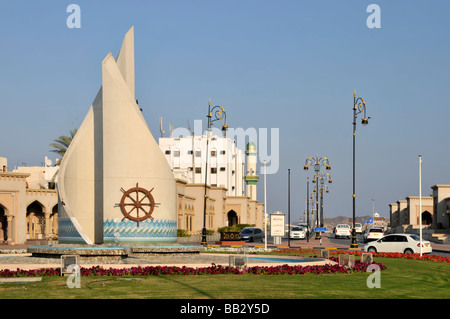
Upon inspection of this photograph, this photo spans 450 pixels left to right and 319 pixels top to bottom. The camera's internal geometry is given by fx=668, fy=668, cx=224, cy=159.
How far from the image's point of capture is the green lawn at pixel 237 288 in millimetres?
15953

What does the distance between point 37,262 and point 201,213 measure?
5228cm

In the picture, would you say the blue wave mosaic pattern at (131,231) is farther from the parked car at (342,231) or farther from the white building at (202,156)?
the white building at (202,156)

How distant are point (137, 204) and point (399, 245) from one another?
16970 millimetres

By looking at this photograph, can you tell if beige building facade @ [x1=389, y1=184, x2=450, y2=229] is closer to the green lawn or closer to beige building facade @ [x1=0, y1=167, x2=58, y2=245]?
beige building facade @ [x1=0, y1=167, x2=58, y2=245]

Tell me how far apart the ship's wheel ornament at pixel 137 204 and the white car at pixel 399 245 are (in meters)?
14.9

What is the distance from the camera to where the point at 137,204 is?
1191 inches

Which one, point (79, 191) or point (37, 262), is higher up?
point (79, 191)

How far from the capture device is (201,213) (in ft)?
253

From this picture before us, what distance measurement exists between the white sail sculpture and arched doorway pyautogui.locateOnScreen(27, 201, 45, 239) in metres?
32.9

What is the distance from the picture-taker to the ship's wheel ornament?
30109 millimetres

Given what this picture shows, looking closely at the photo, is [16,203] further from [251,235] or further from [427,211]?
[427,211]

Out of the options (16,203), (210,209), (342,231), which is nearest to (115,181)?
(16,203)
